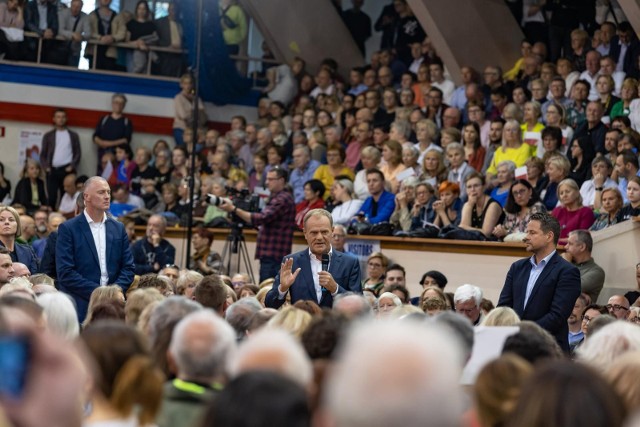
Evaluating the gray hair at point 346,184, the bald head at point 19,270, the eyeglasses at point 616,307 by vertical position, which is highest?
the gray hair at point 346,184

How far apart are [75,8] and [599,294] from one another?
10.4 m

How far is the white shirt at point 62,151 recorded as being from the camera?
17609 millimetres

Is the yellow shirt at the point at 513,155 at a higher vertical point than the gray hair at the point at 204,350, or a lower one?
higher

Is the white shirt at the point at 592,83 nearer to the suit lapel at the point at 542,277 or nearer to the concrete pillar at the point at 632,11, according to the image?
the concrete pillar at the point at 632,11

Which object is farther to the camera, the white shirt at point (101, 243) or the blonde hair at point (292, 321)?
the white shirt at point (101, 243)

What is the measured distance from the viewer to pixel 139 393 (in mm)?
3641

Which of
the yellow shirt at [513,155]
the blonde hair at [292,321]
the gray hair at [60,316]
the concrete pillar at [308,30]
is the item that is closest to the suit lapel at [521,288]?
the blonde hair at [292,321]

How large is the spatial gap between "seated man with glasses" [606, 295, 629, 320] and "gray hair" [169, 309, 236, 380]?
5854 millimetres

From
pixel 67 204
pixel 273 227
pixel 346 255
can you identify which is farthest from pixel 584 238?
pixel 67 204

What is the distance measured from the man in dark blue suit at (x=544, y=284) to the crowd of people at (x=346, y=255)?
0.01m

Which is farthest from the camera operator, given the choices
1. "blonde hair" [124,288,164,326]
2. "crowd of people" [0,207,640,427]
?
"blonde hair" [124,288,164,326]

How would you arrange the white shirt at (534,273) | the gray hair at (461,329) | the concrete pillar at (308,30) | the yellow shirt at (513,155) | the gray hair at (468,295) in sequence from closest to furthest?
the gray hair at (461,329) < the white shirt at (534,273) < the gray hair at (468,295) < the yellow shirt at (513,155) < the concrete pillar at (308,30)

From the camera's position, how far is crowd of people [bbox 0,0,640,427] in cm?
280

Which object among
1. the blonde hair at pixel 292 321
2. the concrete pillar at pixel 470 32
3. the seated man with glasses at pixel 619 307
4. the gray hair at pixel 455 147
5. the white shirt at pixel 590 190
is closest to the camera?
the blonde hair at pixel 292 321
